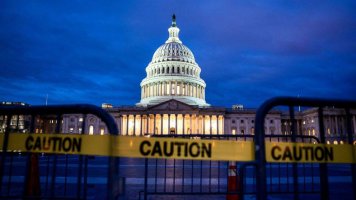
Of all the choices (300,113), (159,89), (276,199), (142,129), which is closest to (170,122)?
(142,129)

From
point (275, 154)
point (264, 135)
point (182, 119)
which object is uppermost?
point (182, 119)

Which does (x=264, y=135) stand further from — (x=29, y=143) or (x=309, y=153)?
(x=29, y=143)

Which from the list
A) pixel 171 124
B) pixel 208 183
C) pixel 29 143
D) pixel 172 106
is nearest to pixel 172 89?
pixel 172 106

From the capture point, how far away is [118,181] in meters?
4.01

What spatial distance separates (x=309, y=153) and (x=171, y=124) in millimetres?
77969

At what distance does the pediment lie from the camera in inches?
3182

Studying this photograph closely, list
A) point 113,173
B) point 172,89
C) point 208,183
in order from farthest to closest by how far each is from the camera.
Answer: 1. point 172,89
2. point 208,183
3. point 113,173

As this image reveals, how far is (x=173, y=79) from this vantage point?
96.5m

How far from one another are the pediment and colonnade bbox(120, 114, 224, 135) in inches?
77.0

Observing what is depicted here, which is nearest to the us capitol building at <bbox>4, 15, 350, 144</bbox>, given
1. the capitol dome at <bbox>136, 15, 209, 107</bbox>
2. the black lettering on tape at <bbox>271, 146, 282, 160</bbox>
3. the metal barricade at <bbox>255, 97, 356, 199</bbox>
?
the capitol dome at <bbox>136, 15, 209, 107</bbox>

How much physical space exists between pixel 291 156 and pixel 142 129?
8039cm

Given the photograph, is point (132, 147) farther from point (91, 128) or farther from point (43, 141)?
point (91, 128)

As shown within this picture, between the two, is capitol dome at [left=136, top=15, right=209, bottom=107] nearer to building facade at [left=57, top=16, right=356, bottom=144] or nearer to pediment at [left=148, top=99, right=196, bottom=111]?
building facade at [left=57, top=16, right=356, bottom=144]

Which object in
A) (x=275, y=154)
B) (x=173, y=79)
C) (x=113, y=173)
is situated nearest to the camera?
(x=113, y=173)
